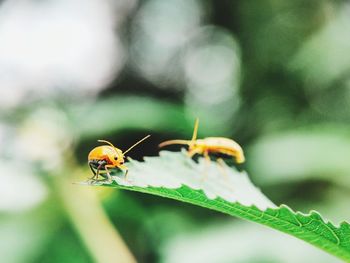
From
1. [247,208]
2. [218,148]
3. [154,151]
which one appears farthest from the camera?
[154,151]

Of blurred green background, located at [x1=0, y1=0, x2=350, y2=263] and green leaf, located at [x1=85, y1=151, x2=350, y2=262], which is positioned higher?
blurred green background, located at [x1=0, y1=0, x2=350, y2=263]

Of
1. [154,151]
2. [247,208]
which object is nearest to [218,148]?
[247,208]

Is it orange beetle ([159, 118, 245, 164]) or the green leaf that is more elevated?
orange beetle ([159, 118, 245, 164])

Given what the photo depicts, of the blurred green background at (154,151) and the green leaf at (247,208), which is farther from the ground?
the blurred green background at (154,151)

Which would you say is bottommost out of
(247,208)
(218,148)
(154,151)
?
(247,208)

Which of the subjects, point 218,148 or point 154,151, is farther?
point 154,151

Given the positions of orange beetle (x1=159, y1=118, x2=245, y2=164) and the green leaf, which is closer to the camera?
the green leaf

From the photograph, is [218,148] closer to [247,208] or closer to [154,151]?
[247,208]

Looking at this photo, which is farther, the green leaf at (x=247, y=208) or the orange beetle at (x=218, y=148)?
the orange beetle at (x=218, y=148)

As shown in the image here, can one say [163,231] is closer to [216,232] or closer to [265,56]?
[216,232]

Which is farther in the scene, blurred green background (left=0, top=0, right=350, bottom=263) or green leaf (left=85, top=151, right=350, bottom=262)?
blurred green background (left=0, top=0, right=350, bottom=263)

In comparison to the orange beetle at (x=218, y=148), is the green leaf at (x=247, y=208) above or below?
below
